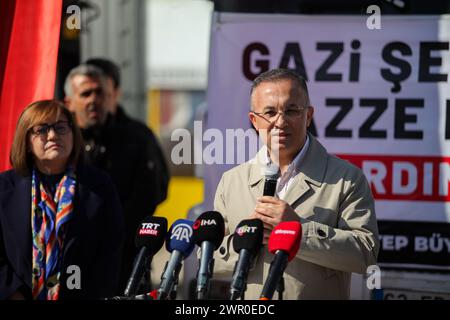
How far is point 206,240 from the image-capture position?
2.89 meters

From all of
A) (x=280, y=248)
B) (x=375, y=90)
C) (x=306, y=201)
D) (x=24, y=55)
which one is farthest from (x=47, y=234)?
(x=375, y=90)

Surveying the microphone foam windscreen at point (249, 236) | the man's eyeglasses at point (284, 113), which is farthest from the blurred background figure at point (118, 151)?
the microphone foam windscreen at point (249, 236)

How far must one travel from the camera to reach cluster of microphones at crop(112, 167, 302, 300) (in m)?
2.72

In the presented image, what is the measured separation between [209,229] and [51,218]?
4.19 feet

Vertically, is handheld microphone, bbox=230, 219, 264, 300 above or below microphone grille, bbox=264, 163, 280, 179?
below

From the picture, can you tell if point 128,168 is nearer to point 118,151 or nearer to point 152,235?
point 118,151

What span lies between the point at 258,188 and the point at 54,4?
1493 millimetres

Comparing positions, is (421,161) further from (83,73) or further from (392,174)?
(83,73)

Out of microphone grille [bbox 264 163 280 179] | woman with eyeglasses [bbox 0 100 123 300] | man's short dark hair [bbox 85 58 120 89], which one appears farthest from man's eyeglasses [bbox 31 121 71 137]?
man's short dark hair [bbox 85 58 120 89]

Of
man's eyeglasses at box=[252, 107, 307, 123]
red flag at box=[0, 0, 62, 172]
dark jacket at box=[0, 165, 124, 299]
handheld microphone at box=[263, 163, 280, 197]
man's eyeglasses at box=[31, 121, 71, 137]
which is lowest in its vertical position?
dark jacket at box=[0, 165, 124, 299]

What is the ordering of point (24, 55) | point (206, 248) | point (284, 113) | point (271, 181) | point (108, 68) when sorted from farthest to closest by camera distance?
point (108, 68)
point (24, 55)
point (284, 113)
point (271, 181)
point (206, 248)

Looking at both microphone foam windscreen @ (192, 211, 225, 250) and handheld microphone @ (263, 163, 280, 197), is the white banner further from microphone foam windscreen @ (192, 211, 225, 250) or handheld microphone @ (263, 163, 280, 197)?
microphone foam windscreen @ (192, 211, 225, 250)

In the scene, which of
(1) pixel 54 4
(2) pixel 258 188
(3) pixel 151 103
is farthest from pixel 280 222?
(3) pixel 151 103

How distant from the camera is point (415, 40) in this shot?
185 inches
